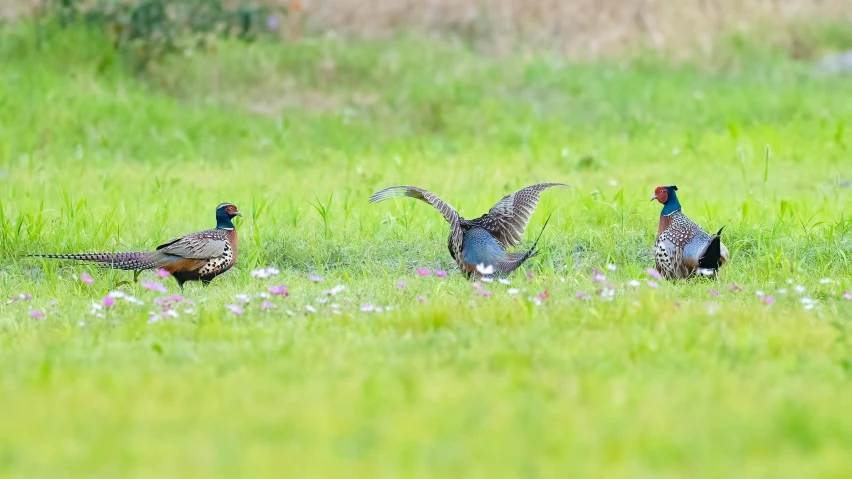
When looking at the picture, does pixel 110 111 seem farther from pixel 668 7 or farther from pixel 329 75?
pixel 668 7

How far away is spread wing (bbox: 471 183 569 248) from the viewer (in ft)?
23.3

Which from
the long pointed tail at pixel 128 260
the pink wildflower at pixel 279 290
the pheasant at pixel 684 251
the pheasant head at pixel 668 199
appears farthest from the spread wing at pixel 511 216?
the long pointed tail at pixel 128 260

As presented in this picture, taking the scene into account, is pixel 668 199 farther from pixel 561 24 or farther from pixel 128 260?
pixel 561 24

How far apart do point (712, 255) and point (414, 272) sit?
71.4 inches

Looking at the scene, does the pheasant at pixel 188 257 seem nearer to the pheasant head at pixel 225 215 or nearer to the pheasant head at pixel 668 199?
the pheasant head at pixel 225 215

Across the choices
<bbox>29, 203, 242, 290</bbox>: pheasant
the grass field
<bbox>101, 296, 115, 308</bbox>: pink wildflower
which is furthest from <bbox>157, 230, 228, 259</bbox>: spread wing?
<bbox>101, 296, 115, 308</bbox>: pink wildflower

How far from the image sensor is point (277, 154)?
38.2 feet

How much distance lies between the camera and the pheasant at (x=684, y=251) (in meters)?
6.65

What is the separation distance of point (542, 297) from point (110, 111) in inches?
289

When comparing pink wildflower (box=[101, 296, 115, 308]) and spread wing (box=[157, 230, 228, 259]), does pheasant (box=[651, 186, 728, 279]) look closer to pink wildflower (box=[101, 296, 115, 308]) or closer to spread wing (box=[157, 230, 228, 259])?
spread wing (box=[157, 230, 228, 259])

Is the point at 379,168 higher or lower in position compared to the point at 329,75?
lower

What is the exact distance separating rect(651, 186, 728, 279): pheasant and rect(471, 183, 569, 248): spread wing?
0.72m

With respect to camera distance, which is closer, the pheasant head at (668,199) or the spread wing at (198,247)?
the spread wing at (198,247)

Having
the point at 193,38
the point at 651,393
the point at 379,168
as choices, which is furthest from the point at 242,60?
the point at 651,393
